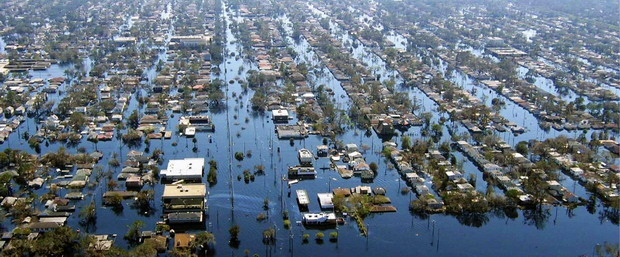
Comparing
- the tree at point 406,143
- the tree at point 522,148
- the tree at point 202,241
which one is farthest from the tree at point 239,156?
the tree at point 522,148

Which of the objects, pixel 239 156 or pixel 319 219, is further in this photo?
pixel 239 156

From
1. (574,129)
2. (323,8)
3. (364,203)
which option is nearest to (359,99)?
(574,129)

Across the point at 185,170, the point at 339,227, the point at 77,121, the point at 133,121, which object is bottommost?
the point at 339,227

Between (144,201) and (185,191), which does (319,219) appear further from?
(144,201)

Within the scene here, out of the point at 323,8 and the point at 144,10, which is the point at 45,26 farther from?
the point at 323,8

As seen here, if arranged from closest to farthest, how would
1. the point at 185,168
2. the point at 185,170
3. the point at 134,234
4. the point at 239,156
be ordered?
the point at 134,234 → the point at 185,170 → the point at 185,168 → the point at 239,156

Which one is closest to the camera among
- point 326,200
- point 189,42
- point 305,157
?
point 326,200

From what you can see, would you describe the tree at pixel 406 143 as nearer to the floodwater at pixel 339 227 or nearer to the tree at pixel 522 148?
the floodwater at pixel 339 227

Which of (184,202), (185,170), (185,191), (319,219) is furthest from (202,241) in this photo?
(185,170)
